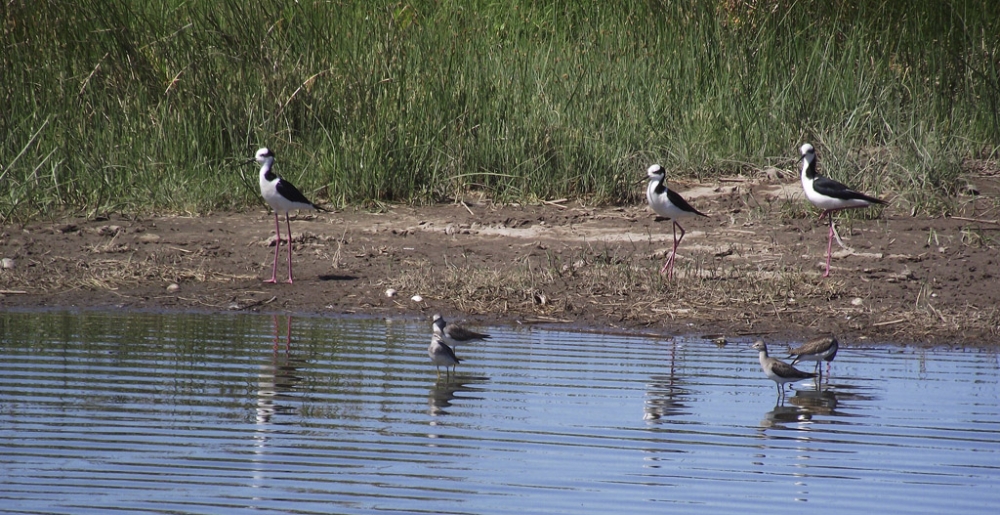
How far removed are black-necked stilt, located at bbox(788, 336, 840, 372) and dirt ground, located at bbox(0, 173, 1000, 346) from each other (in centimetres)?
115

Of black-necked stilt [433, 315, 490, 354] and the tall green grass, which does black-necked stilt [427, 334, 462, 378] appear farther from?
the tall green grass

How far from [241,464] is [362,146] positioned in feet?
25.2

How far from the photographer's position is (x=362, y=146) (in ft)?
42.8

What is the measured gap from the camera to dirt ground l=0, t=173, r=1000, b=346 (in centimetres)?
964

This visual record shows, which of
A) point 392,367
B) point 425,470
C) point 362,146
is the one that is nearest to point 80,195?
point 362,146

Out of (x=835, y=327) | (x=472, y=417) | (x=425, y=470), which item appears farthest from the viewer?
(x=835, y=327)

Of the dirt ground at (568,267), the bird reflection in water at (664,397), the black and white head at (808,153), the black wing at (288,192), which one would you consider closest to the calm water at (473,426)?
the bird reflection in water at (664,397)

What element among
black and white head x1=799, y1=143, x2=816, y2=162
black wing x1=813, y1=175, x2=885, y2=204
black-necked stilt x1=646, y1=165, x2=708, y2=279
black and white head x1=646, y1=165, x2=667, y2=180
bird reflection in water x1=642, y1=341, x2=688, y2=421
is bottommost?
bird reflection in water x1=642, y1=341, x2=688, y2=421

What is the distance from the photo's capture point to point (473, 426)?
6.52m

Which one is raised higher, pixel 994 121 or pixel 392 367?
pixel 994 121

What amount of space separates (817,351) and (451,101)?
671cm

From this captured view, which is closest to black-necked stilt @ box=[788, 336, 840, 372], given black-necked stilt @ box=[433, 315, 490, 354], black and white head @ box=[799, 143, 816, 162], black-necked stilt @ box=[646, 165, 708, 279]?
black-necked stilt @ box=[433, 315, 490, 354]

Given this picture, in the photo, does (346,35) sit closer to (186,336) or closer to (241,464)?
(186,336)

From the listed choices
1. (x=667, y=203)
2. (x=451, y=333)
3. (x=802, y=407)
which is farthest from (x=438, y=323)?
(x=667, y=203)
